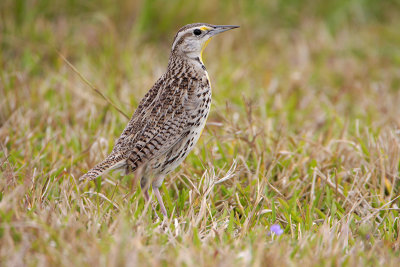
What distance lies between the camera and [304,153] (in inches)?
168

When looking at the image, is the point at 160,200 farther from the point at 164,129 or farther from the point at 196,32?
the point at 196,32

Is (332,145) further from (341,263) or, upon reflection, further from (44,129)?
(44,129)

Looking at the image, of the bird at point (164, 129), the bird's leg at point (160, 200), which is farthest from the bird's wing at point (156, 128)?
the bird's leg at point (160, 200)

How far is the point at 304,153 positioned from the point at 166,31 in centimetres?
304

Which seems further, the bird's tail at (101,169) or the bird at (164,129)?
the bird at (164,129)

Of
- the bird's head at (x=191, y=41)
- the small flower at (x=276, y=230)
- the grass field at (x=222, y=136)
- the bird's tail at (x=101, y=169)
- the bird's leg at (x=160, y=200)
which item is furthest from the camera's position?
the bird's head at (x=191, y=41)

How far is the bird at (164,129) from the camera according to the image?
348cm

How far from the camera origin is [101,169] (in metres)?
3.35

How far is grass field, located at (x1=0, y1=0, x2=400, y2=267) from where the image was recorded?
276 cm

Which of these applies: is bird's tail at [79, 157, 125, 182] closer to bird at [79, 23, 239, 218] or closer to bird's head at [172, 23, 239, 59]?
bird at [79, 23, 239, 218]

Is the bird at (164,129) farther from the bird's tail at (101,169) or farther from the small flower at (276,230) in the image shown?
the small flower at (276,230)

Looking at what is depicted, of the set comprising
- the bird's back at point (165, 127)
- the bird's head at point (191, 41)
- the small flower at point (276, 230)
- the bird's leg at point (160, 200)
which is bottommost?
the small flower at point (276, 230)

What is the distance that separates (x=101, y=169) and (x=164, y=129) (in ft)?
1.42

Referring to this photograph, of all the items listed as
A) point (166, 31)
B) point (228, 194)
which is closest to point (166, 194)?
point (228, 194)
